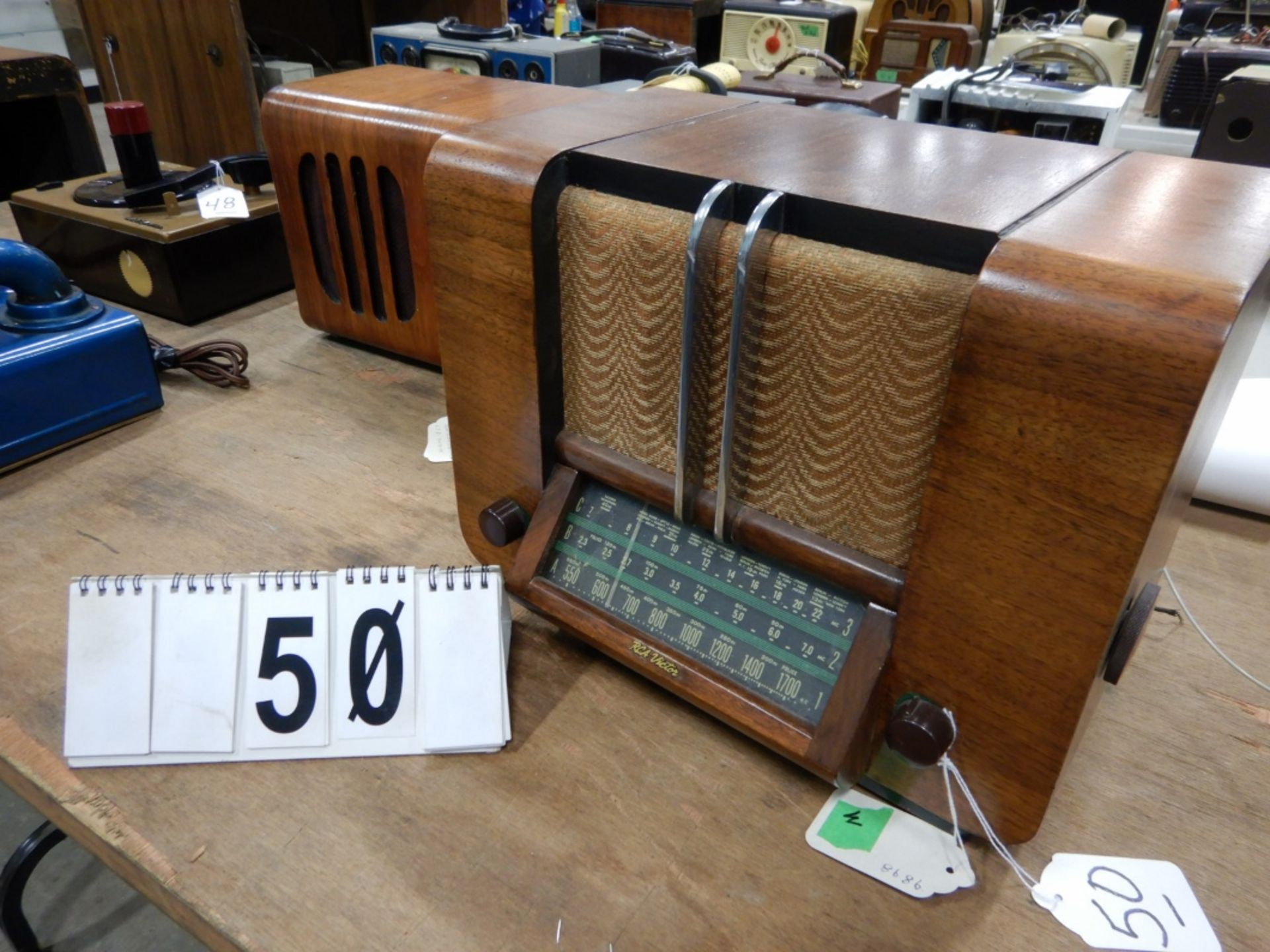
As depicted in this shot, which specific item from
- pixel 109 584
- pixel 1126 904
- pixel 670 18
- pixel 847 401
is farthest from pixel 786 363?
pixel 670 18

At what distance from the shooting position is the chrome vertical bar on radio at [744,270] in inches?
20.0

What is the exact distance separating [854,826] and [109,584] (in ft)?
1.78

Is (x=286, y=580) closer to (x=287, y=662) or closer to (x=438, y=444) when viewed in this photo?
(x=287, y=662)

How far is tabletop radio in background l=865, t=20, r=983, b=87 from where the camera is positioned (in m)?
2.09

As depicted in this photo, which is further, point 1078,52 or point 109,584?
point 1078,52

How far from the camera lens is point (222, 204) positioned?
3.91ft

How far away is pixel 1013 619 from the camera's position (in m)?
0.48

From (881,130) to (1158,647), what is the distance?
485 millimetres

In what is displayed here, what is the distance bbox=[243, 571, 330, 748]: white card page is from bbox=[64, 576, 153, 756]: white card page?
0.07m

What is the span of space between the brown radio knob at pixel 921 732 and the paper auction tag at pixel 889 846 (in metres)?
0.08

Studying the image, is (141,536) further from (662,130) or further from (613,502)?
(662,130)

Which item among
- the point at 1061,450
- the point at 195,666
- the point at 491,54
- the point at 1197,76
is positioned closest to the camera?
the point at 1061,450

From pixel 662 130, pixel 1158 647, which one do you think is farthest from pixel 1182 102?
pixel 662 130

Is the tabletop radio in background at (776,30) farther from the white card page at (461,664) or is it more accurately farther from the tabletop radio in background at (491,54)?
the white card page at (461,664)
